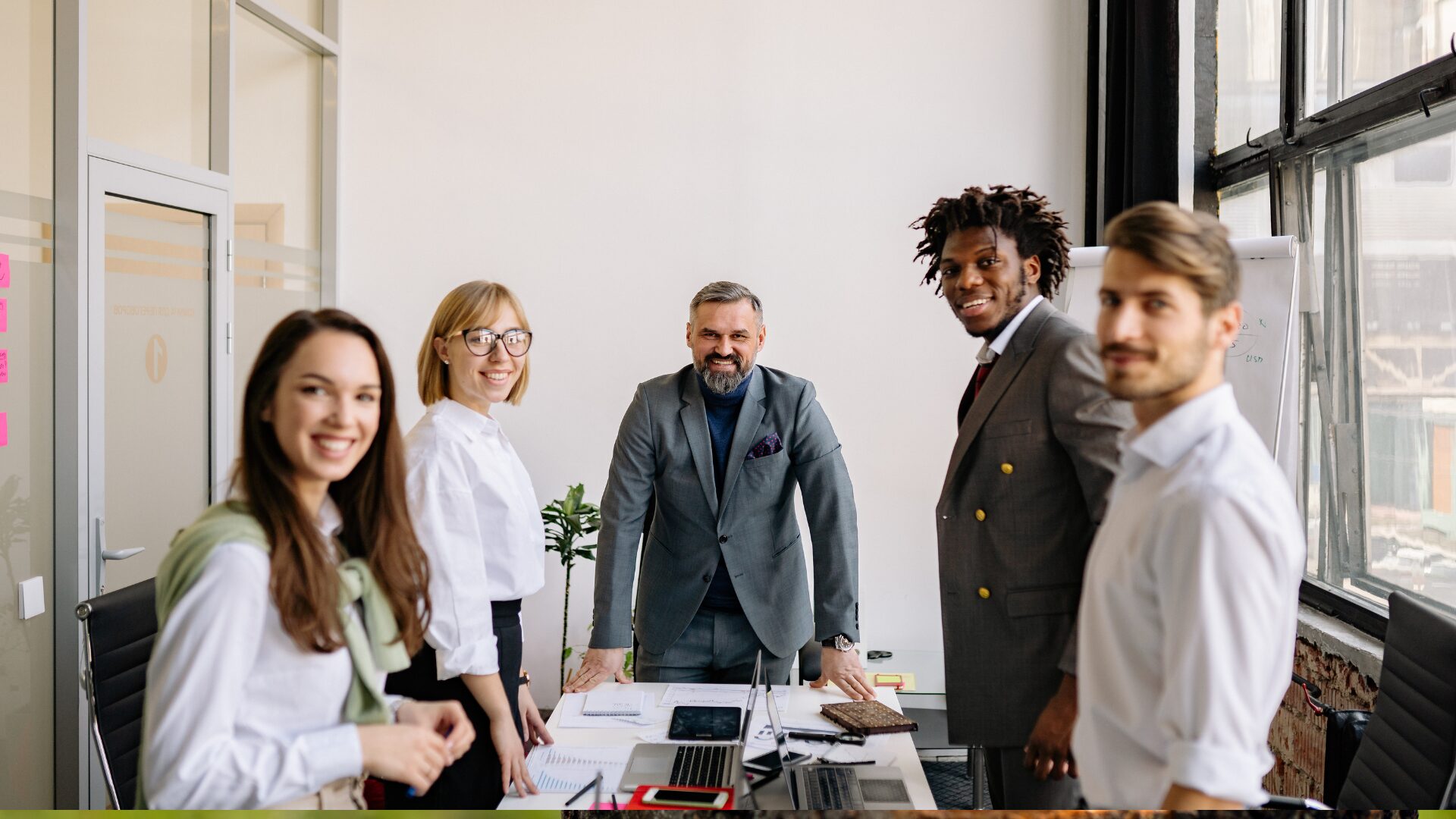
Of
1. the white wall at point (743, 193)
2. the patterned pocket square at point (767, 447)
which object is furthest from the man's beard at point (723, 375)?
the white wall at point (743, 193)

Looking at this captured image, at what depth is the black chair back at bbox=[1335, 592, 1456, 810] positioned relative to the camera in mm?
1099

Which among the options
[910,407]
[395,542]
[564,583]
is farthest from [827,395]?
[395,542]

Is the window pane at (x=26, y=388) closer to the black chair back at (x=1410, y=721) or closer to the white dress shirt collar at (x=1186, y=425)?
the white dress shirt collar at (x=1186, y=425)

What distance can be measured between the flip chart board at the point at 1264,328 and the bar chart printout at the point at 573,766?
2.51 ft

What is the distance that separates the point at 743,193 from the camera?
4008 millimetres

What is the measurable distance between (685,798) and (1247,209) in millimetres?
925

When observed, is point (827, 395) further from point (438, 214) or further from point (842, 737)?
point (842, 737)

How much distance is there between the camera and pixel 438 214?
3.62 metres

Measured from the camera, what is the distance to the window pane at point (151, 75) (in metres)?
1.44

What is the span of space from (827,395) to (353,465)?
3.35m

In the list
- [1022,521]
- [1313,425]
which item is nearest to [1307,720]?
[1313,425]

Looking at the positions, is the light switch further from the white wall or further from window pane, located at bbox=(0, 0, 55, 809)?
the white wall

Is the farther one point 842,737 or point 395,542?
point 842,737

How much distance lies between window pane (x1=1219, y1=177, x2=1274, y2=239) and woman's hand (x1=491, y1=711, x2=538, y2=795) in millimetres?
914
